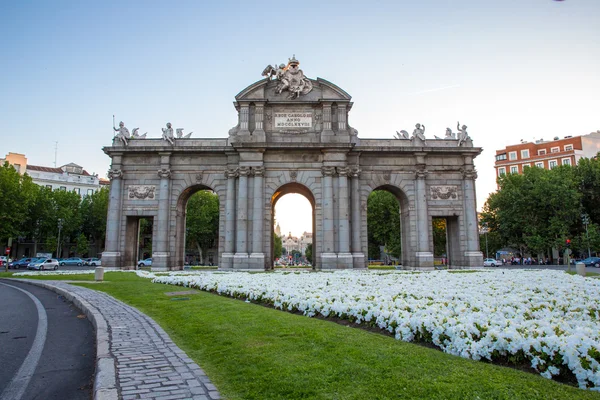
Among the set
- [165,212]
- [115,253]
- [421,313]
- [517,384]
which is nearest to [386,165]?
[165,212]

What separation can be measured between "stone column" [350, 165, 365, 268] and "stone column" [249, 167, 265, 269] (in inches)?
304

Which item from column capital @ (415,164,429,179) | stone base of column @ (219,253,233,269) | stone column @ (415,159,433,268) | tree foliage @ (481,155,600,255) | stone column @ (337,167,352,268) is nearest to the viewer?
stone column @ (337,167,352,268)

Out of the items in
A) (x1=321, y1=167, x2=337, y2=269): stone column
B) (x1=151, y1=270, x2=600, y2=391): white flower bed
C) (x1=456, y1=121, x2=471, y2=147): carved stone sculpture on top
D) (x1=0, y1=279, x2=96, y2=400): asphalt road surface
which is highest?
(x1=456, y1=121, x2=471, y2=147): carved stone sculpture on top

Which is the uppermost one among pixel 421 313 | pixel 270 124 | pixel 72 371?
pixel 270 124

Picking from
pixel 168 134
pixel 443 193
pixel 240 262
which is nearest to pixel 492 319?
pixel 240 262

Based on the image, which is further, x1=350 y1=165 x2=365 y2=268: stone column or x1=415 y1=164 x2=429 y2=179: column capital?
x1=415 y1=164 x2=429 y2=179: column capital

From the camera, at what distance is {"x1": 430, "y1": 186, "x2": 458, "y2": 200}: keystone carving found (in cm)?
3675

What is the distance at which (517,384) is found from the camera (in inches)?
216

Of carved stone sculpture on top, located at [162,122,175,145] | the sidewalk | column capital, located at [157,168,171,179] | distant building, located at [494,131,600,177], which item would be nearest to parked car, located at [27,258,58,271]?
column capital, located at [157,168,171,179]

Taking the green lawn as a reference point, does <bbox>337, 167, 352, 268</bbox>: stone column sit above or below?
above

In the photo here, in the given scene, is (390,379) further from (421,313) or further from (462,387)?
(421,313)

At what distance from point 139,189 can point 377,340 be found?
32805 mm

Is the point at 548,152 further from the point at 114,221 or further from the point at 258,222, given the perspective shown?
the point at 114,221

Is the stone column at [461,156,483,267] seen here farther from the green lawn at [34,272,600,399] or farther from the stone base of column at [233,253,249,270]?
the green lawn at [34,272,600,399]
